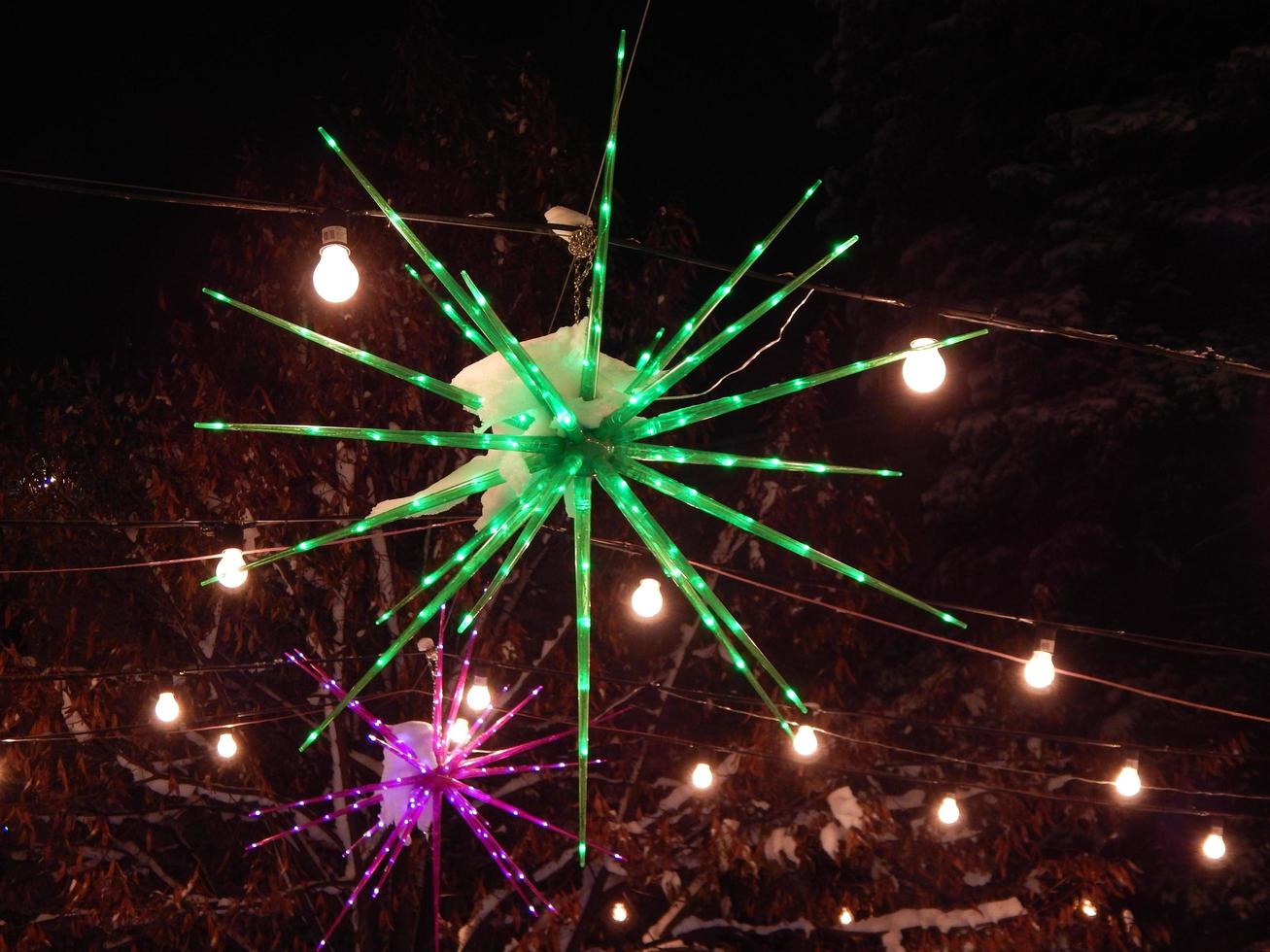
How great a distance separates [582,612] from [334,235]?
6.93ft

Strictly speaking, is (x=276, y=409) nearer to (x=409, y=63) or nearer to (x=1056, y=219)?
(x=409, y=63)

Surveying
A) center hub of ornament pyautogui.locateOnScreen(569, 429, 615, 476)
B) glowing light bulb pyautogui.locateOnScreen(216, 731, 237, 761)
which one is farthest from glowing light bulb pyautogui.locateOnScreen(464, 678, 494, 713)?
center hub of ornament pyautogui.locateOnScreen(569, 429, 615, 476)

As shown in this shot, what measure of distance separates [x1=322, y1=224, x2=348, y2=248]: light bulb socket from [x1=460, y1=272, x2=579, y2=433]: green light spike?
1.62 m

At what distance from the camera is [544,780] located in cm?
939

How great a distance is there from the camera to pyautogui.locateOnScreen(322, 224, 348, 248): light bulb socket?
382 centimetres

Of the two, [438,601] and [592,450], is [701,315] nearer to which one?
[592,450]

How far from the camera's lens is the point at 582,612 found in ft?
7.63

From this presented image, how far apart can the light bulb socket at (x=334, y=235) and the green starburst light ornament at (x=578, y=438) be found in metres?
1.24

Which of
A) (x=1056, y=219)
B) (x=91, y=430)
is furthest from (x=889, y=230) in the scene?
(x=91, y=430)

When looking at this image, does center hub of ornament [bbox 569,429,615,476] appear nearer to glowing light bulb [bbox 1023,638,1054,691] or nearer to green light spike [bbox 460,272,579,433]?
green light spike [bbox 460,272,579,433]

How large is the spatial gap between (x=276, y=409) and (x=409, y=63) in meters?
3.05

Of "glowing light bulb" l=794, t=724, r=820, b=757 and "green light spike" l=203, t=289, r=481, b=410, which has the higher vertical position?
"glowing light bulb" l=794, t=724, r=820, b=757

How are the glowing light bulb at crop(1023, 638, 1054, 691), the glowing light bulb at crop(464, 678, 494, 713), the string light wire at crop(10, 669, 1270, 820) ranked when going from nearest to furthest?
the glowing light bulb at crop(1023, 638, 1054, 691), the string light wire at crop(10, 669, 1270, 820), the glowing light bulb at crop(464, 678, 494, 713)

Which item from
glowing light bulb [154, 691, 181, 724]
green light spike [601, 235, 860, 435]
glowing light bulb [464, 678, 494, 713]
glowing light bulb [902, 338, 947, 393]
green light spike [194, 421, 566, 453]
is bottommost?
green light spike [194, 421, 566, 453]
